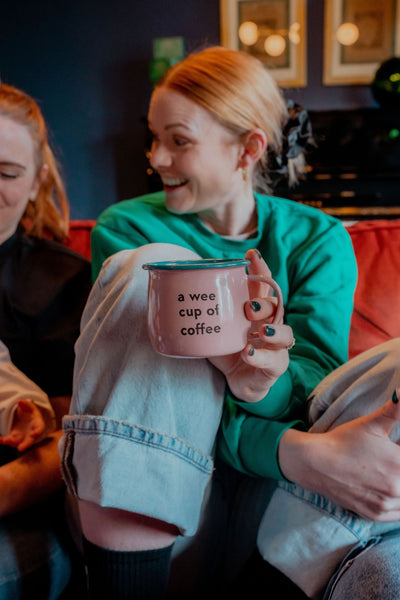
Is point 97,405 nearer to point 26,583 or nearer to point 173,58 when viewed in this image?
point 26,583

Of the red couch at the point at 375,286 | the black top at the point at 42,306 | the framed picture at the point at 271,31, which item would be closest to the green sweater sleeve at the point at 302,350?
the red couch at the point at 375,286

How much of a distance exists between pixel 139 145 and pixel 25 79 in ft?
3.32

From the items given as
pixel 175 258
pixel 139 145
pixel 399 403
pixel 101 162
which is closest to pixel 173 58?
Result: pixel 139 145

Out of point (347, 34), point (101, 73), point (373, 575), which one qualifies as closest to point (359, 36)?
→ point (347, 34)

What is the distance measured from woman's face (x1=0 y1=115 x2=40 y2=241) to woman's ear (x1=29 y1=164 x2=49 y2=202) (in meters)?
0.01

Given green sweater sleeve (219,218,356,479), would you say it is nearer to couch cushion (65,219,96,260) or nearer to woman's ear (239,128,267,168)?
woman's ear (239,128,267,168)

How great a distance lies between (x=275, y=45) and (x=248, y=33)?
0.69ft

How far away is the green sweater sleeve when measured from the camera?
0.82 meters

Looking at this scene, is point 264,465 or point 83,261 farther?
point 83,261

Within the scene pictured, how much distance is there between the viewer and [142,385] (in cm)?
71

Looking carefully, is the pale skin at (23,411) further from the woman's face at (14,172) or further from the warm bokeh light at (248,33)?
the warm bokeh light at (248,33)

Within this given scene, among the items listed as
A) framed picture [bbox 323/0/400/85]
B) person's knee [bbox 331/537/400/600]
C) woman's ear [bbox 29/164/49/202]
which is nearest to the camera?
person's knee [bbox 331/537/400/600]

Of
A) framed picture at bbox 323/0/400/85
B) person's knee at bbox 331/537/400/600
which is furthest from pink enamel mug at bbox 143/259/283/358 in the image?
framed picture at bbox 323/0/400/85

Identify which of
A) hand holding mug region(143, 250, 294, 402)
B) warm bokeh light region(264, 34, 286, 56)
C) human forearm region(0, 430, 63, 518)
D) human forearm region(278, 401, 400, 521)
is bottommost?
human forearm region(0, 430, 63, 518)
